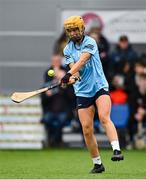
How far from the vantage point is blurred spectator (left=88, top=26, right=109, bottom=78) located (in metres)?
18.2

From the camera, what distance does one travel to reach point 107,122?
1149cm

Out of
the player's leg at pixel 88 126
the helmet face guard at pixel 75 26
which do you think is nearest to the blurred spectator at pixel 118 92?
the player's leg at pixel 88 126

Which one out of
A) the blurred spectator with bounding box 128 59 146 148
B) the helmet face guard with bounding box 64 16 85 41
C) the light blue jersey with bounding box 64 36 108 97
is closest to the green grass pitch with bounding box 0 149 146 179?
the blurred spectator with bounding box 128 59 146 148

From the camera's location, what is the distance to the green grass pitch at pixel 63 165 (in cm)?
1146

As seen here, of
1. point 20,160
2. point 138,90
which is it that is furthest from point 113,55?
point 20,160

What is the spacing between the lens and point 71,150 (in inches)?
701

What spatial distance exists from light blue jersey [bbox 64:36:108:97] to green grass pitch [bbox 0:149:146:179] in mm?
1142

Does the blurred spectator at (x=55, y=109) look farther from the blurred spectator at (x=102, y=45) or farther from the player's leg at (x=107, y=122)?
the player's leg at (x=107, y=122)

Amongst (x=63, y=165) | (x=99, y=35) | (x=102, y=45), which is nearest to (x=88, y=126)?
(x=63, y=165)

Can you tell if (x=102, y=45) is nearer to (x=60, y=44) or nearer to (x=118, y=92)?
(x=60, y=44)

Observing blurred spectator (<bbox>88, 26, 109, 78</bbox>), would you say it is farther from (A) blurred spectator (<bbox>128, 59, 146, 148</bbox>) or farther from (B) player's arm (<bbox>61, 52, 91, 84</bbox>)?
(B) player's arm (<bbox>61, 52, 91, 84</bbox>)

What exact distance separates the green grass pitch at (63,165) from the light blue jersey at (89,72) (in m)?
1.14

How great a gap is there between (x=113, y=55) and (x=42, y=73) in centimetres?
171

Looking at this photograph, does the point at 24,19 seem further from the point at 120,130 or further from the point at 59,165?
the point at 59,165
